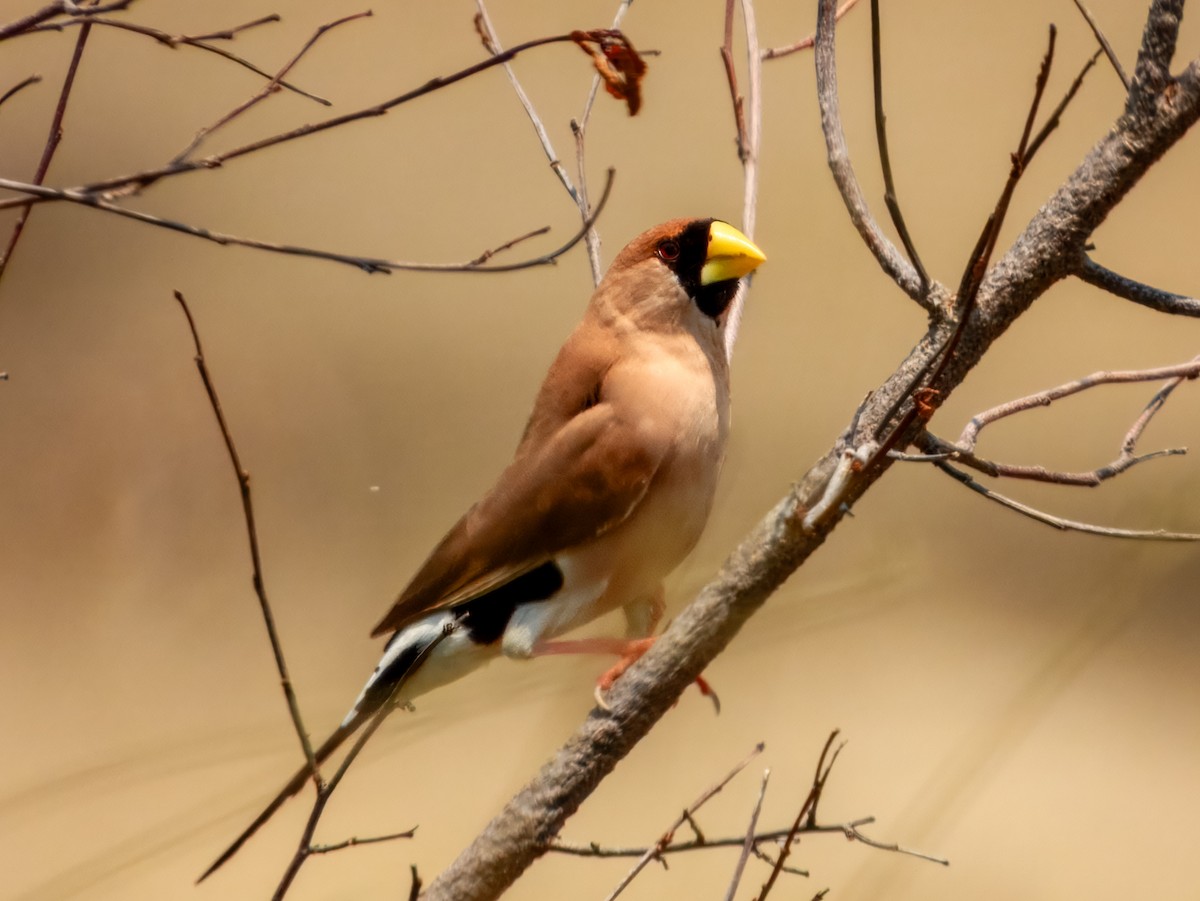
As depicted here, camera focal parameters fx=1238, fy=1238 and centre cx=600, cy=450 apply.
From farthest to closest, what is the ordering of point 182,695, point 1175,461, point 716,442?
point 182,695 → point 1175,461 → point 716,442

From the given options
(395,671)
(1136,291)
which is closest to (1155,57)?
(1136,291)

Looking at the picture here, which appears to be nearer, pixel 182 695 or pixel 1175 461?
pixel 1175 461

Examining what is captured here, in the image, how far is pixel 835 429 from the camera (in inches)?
120

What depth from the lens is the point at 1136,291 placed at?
112 cm

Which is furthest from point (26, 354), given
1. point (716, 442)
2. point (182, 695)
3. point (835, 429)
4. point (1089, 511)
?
point (1089, 511)

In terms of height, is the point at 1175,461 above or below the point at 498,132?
below

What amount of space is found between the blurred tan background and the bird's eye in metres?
0.96

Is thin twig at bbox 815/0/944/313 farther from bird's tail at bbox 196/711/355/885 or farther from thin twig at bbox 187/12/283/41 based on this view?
bird's tail at bbox 196/711/355/885

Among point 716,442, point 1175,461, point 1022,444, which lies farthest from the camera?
point 1022,444

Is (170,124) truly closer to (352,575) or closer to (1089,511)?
(352,575)

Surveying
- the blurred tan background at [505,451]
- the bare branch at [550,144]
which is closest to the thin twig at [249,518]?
the bare branch at [550,144]

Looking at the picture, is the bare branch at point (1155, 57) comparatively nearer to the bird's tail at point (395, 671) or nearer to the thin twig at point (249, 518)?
the thin twig at point (249, 518)

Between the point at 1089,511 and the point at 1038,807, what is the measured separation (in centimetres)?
73

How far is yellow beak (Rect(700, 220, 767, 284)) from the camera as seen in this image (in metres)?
1.67
